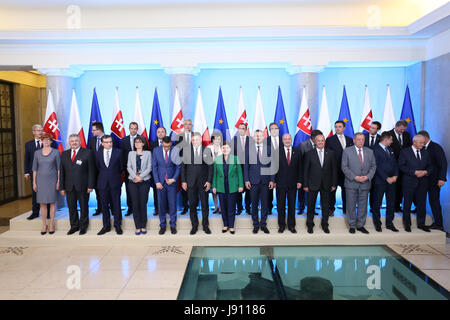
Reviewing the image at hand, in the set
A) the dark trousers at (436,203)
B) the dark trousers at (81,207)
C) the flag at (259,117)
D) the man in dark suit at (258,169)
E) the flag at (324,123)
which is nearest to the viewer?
the man in dark suit at (258,169)

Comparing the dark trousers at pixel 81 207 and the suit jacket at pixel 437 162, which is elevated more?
the suit jacket at pixel 437 162

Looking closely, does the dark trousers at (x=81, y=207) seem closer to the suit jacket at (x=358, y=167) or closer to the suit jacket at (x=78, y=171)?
the suit jacket at (x=78, y=171)

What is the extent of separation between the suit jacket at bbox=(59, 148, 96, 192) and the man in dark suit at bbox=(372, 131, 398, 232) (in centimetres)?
459

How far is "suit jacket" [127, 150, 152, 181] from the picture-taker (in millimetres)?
5391

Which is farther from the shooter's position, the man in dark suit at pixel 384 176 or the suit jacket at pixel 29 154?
the suit jacket at pixel 29 154

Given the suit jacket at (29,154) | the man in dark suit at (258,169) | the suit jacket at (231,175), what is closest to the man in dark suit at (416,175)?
the man in dark suit at (258,169)

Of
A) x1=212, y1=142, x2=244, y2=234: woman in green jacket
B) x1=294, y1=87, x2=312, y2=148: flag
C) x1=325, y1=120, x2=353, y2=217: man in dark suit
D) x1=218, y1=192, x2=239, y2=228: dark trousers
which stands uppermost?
x1=294, y1=87, x2=312, y2=148: flag

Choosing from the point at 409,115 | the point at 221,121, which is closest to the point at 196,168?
the point at 221,121

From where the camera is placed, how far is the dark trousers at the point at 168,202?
17.9 ft

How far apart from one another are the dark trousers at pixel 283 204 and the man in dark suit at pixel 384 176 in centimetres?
136

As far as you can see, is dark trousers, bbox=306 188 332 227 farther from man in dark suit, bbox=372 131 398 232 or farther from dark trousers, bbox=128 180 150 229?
dark trousers, bbox=128 180 150 229

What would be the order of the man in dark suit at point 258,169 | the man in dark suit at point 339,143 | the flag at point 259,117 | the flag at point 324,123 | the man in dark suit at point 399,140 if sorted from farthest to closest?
the flag at point 259,117 < the flag at point 324,123 < the man in dark suit at point 399,140 < the man in dark suit at point 339,143 < the man in dark suit at point 258,169

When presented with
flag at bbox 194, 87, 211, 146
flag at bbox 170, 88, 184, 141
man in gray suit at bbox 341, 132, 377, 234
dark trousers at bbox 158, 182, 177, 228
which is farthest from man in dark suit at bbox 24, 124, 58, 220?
man in gray suit at bbox 341, 132, 377, 234

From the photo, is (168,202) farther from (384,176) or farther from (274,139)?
(384,176)
